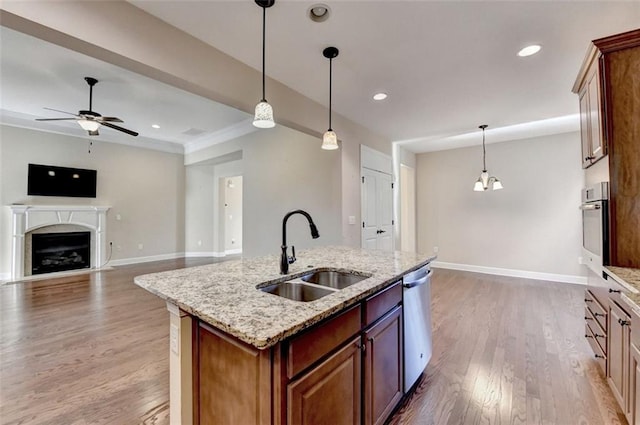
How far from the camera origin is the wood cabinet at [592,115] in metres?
1.85

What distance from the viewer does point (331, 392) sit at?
1.16 m

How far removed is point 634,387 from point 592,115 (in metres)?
1.77

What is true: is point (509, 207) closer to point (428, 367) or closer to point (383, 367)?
point (428, 367)

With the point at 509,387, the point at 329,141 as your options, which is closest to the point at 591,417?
the point at 509,387

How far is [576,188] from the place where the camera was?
466 cm

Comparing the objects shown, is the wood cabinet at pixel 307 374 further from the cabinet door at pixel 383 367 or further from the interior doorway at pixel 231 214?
the interior doorway at pixel 231 214

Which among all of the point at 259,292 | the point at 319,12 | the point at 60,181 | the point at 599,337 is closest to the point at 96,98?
the point at 60,181

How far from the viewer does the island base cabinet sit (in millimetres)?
956

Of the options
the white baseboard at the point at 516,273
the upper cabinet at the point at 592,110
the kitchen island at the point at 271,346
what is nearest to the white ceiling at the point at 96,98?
the kitchen island at the point at 271,346

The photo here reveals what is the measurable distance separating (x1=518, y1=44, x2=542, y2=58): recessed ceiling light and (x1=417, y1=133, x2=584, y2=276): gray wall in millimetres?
3404

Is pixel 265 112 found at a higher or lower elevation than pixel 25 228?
higher

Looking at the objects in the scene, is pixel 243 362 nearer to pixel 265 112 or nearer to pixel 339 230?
pixel 265 112

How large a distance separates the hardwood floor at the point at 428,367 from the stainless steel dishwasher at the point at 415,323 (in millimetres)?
206

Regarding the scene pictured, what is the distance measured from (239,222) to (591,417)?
8002 mm
